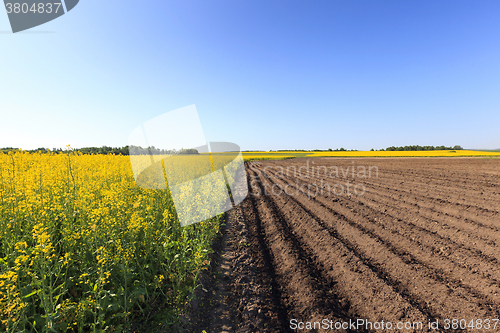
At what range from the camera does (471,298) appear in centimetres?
357

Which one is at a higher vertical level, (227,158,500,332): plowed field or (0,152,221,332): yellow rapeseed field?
(0,152,221,332): yellow rapeseed field

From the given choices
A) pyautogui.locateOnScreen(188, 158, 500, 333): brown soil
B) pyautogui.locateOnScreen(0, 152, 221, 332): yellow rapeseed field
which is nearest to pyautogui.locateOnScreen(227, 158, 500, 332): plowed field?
pyautogui.locateOnScreen(188, 158, 500, 333): brown soil

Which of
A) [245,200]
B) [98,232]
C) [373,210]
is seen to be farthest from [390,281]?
[245,200]

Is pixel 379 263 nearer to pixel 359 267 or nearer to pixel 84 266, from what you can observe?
pixel 359 267

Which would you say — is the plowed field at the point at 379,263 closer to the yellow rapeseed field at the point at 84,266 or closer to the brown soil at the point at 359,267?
the brown soil at the point at 359,267

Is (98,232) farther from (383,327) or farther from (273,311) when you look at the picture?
(383,327)

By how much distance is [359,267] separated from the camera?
14.7 feet

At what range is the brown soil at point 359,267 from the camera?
334 centimetres

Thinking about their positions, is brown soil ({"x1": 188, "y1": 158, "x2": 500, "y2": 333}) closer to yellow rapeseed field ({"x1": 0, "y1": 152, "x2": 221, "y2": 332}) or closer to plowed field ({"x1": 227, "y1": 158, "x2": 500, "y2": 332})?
plowed field ({"x1": 227, "y1": 158, "x2": 500, "y2": 332})

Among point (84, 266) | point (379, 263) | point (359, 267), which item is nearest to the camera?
point (84, 266)

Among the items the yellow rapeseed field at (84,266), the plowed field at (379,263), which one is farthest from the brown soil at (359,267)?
the yellow rapeseed field at (84,266)

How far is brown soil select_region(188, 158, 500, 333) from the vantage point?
334 centimetres

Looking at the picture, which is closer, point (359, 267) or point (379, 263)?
point (359, 267)

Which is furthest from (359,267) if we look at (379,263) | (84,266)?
(84,266)
